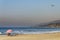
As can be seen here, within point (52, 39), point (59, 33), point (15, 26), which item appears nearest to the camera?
point (52, 39)

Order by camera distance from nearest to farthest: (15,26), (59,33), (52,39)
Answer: (52,39)
(59,33)
(15,26)

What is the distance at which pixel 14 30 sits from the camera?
3.66m

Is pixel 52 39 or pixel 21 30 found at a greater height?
pixel 21 30

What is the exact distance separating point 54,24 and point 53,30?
0.15m

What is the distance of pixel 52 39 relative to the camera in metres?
2.87

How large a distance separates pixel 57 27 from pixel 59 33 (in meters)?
0.25

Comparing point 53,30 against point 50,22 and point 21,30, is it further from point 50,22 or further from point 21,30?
point 21,30

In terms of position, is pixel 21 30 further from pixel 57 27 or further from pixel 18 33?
pixel 57 27

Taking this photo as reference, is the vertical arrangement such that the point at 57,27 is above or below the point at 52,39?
above

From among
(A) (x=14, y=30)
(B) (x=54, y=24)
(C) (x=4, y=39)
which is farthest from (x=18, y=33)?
(B) (x=54, y=24)

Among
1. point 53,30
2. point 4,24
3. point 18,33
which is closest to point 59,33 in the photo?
point 53,30

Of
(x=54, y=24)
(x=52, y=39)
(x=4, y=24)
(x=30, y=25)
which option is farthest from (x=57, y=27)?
(x=4, y=24)

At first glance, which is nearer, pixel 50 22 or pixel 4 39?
pixel 4 39

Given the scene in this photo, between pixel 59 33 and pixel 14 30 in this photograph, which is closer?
pixel 59 33
